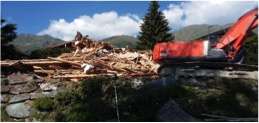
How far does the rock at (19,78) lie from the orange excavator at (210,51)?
3131 mm

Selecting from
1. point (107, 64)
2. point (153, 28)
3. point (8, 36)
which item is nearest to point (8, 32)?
point (8, 36)

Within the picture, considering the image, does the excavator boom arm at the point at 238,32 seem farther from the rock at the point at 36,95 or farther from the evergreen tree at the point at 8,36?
the evergreen tree at the point at 8,36

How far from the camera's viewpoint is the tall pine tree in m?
37.3

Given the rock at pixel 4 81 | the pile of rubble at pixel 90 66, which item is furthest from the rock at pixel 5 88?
the pile of rubble at pixel 90 66

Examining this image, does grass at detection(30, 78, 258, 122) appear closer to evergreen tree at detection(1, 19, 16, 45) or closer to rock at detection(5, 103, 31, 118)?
rock at detection(5, 103, 31, 118)

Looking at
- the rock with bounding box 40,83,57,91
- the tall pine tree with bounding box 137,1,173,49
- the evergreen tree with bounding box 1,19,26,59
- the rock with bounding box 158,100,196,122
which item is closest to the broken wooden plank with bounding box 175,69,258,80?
the rock with bounding box 158,100,196,122

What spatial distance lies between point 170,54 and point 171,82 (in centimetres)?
113

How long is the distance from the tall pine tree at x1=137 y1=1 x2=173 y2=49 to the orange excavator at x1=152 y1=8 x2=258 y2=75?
78.3ft

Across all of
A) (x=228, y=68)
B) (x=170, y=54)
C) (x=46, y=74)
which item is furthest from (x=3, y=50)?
(x=228, y=68)

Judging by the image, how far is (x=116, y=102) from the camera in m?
10.0

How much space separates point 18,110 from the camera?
10.3m

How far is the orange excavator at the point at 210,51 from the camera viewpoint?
11398 millimetres

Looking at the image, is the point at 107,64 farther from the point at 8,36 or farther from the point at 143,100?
the point at 8,36

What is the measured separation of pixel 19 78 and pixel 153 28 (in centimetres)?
2737
